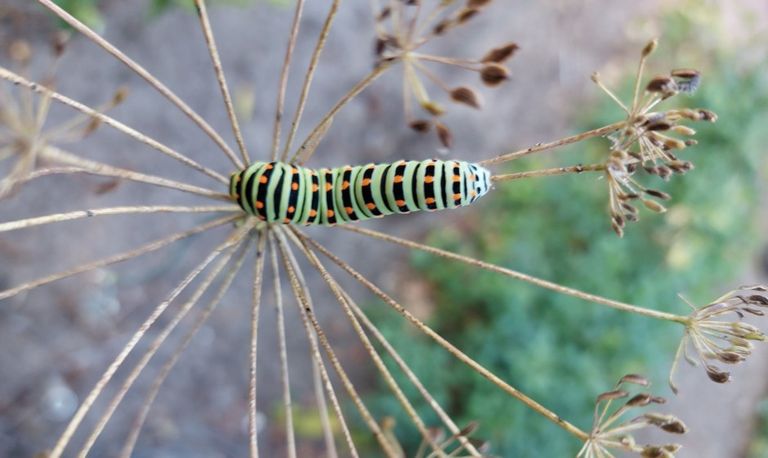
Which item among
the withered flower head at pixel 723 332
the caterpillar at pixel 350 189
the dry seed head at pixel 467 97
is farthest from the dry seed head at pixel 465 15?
the withered flower head at pixel 723 332

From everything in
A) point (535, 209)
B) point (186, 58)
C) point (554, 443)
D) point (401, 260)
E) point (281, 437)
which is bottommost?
point (281, 437)

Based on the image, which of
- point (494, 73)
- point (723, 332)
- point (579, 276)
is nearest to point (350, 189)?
point (494, 73)

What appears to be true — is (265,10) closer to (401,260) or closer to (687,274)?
(401,260)

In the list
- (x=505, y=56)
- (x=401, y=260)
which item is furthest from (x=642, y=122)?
(x=401, y=260)

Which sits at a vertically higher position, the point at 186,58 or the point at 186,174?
the point at 186,58

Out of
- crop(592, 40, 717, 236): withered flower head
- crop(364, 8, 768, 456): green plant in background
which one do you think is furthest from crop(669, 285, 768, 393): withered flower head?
crop(364, 8, 768, 456): green plant in background

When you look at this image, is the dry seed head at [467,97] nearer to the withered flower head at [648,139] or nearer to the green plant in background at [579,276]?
the withered flower head at [648,139]

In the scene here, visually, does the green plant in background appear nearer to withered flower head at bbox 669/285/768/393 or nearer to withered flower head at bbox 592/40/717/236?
withered flower head at bbox 669/285/768/393
